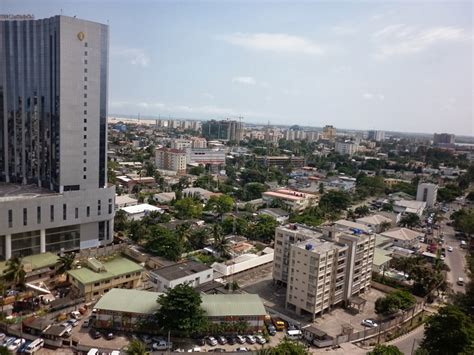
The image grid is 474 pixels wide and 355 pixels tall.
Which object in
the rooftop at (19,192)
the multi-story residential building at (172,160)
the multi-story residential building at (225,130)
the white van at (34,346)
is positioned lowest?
the white van at (34,346)

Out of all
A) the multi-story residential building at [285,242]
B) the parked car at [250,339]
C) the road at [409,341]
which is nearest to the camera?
the parked car at [250,339]

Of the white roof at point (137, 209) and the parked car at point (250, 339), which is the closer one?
the parked car at point (250, 339)

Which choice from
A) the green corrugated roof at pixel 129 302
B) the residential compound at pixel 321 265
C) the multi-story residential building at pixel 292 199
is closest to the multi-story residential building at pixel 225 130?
the multi-story residential building at pixel 292 199

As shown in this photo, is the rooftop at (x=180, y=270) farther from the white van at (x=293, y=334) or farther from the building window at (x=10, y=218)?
the building window at (x=10, y=218)

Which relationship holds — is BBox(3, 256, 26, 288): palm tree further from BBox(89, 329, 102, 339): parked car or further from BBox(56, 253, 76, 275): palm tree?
BBox(89, 329, 102, 339): parked car

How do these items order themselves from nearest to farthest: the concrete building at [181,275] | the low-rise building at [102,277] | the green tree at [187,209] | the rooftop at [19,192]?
the low-rise building at [102,277] < the concrete building at [181,275] < the rooftop at [19,192] < the green tree at [187,209]

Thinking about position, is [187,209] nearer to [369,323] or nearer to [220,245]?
[220,245]

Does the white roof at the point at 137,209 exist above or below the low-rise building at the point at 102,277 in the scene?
above
